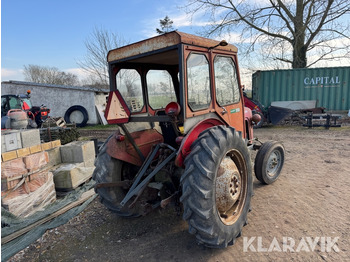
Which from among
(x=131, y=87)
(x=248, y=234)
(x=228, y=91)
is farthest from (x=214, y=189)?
(x=131, y=87)

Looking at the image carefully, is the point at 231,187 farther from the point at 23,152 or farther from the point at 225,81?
the point at 23,152

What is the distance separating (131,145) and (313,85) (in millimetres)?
11350

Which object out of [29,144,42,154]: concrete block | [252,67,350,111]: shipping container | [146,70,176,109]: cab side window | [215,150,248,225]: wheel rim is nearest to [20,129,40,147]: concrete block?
[29,144,42,154]: concrete block

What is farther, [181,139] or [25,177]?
[25,177]

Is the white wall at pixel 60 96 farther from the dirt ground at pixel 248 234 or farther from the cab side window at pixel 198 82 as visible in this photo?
the cab side window at pixel 198 82

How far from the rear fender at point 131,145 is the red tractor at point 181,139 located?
1 centimetres

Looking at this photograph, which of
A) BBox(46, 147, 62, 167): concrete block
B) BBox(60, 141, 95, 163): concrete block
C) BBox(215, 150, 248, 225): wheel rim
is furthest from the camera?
BBox(60, 141, 95, 163): concrete block

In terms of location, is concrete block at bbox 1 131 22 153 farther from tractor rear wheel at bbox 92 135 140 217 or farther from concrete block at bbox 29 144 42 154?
tractor rear wheel at bbox 92 135 140 217

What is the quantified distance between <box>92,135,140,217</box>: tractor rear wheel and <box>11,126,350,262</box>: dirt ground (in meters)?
0.32

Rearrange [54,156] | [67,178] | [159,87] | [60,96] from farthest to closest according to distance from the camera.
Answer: [60,96] < [54,156] < [67,178] < [159,87]

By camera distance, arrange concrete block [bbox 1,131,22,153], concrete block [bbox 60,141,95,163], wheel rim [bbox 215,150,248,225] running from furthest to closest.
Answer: concrete block [bbox 60,141,95,163], concrete block [bbox 1,131,22,153], wheel rim [bbox 215,150,248,225]

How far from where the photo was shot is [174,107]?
2631 mm

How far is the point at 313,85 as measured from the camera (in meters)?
11.6

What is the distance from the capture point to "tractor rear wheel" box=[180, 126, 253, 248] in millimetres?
2371
